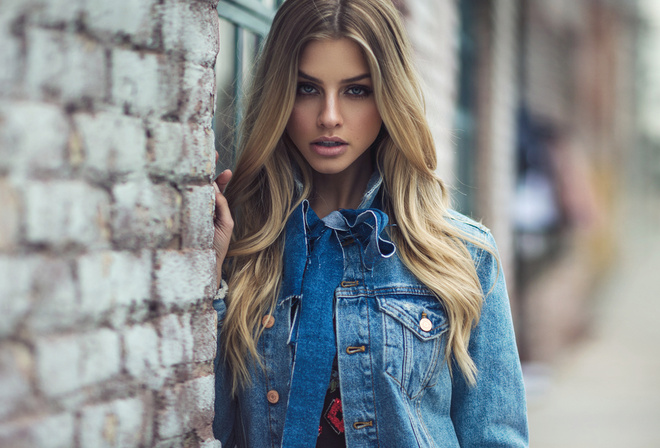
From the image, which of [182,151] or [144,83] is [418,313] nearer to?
[182,151]

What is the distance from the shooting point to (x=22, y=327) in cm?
99

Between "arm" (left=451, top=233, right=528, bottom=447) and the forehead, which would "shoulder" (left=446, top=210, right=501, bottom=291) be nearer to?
"arm" (left=451, top=233, right=528, bottom=447)

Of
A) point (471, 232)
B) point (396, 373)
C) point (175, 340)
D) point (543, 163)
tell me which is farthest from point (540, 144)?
point (175, 340)

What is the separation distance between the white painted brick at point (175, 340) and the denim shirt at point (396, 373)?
291 mm

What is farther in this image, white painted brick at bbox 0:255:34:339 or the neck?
the neck

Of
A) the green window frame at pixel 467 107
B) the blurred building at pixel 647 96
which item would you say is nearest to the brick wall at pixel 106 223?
the green window frame at pixel 467 107

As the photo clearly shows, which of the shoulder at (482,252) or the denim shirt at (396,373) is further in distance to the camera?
the shoulder at (482,252)

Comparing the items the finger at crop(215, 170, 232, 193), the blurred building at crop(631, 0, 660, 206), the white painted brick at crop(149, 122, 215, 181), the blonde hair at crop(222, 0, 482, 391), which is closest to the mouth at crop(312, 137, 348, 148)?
the blonde hair at crop(222, 0, 482, 391)

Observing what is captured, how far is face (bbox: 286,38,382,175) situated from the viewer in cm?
169

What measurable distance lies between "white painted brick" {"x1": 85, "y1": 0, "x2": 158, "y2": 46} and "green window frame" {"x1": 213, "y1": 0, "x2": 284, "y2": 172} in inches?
39.9

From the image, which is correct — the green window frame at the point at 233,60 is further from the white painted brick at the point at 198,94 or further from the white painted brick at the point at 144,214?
the white painted brick at the point at 144,214

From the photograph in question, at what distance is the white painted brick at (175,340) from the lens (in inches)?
51.6

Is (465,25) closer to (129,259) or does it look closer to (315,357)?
(315,357)

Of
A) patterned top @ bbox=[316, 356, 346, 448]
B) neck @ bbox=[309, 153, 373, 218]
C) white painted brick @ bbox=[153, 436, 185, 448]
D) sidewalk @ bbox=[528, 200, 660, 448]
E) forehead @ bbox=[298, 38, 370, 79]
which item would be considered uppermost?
forehead @ bbox=[298, 38, 370, 79]
